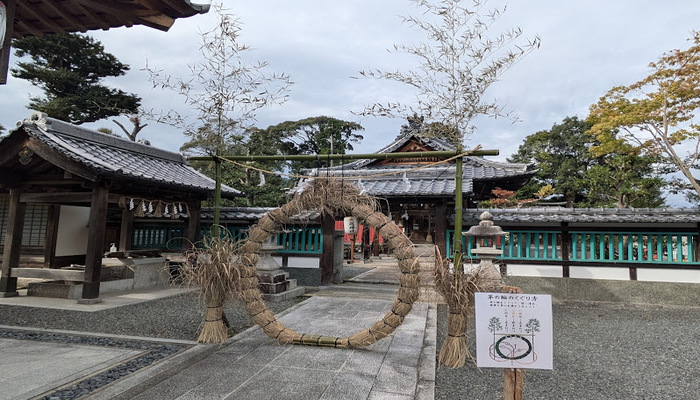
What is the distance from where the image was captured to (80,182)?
24.6ft

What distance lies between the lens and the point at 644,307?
8.02 m

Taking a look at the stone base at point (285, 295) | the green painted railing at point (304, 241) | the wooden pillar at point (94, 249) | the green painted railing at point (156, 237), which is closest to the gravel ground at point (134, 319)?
the stone base at point (285, 295)

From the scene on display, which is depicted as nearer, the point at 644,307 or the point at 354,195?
the point at 354,195

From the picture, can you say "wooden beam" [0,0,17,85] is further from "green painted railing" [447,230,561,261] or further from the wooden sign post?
"green painted railing" [447,230,561,261]

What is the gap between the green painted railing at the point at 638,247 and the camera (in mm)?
8156

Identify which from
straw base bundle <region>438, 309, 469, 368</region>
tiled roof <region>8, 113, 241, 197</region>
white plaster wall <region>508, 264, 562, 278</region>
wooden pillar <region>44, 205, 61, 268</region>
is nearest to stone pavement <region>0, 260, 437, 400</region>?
straw base bundle <region>438, 309, 469, 368</region>

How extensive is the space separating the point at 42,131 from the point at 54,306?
11.2 ft

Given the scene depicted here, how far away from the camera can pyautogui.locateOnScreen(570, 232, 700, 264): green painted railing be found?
8156 millimetres

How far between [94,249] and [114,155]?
8.10ft

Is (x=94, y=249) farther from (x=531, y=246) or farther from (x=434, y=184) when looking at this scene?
(x=531, y=246)

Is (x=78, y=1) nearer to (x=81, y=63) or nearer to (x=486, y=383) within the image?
(x=486, y=383)

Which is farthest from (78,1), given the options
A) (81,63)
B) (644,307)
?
(81,63)

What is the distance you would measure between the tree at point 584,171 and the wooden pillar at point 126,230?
20.1 metres

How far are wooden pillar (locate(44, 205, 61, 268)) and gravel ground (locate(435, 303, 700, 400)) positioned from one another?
1031 centimetres
